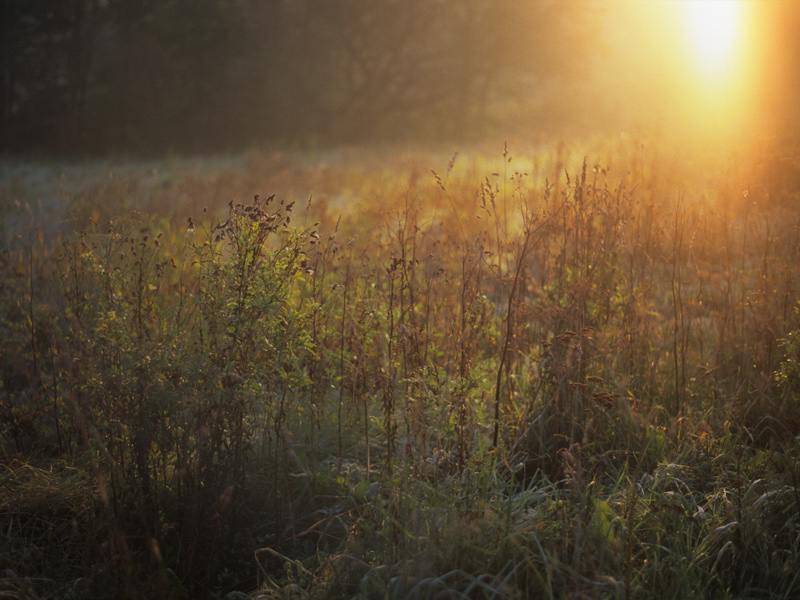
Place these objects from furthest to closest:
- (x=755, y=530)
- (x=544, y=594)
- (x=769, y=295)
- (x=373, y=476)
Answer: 1. (x=769, y=295)
2. (x=373, y=476)
3. (x=755, y=530)
4. (x=544, y=594)

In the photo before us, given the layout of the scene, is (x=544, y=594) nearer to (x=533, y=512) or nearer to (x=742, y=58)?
(x=533, y=512)

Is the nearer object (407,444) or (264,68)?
(407,444)

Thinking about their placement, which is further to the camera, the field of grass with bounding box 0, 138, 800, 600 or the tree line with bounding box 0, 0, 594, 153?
the tree line with bounding box 0, 0, 594, 153

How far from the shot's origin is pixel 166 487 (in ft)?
8.88

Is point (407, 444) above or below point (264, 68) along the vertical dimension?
below

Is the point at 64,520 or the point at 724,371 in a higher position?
the point at 724,371

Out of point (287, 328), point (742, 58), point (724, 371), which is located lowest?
point (724, 371)

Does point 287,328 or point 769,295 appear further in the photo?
point 769,295

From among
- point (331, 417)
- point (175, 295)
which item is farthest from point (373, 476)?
point (175, 295)

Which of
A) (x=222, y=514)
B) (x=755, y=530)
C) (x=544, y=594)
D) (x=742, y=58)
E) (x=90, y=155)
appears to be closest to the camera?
(x=544, y=594)

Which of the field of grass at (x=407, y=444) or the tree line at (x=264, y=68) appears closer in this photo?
the field of grass at (x=407, y=444)

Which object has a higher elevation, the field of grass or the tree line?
the tree line

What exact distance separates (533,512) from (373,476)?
0.86 meters

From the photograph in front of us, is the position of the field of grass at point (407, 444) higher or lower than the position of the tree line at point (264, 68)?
lower
